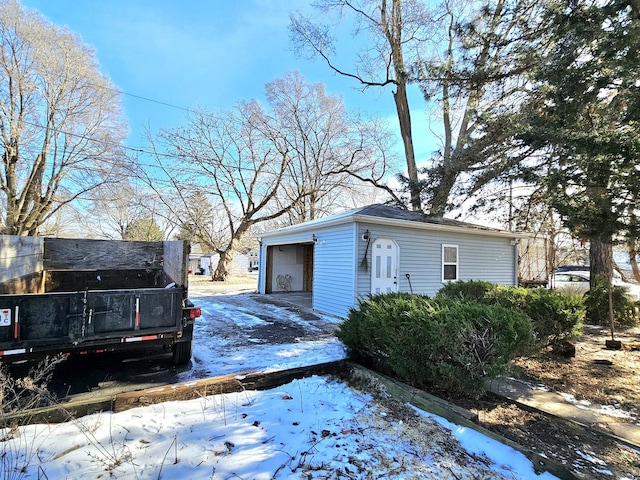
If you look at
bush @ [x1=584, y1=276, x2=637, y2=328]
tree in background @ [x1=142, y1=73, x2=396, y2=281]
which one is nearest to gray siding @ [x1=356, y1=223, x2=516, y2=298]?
bush @ [x1=584, y1=276, x2=637, y2=328]

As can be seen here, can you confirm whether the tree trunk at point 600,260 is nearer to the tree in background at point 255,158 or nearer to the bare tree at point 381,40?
the bare tree at point 381,40

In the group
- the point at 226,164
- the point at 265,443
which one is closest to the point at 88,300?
the point at 265,443

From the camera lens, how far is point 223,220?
997 inches

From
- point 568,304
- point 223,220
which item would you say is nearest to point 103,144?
point 223,220

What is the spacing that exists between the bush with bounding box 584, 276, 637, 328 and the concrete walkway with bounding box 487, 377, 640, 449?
581cm

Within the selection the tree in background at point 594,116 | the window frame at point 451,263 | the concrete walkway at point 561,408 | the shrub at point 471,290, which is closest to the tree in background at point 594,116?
the tree in background at point 594,116

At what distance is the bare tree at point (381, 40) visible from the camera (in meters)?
13.6

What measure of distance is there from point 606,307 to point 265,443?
9542 millimetres

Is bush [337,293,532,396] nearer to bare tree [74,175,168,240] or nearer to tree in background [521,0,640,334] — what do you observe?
tree in background [521,0,640,334]

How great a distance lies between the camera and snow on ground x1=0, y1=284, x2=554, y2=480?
2113 mm

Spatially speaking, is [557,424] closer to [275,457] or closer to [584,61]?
[275,457]

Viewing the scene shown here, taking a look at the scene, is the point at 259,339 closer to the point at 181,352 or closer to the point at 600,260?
the point at 181,352

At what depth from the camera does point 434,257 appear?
995 cm

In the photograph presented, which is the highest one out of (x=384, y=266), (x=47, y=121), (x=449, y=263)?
(x=47, y=121)
